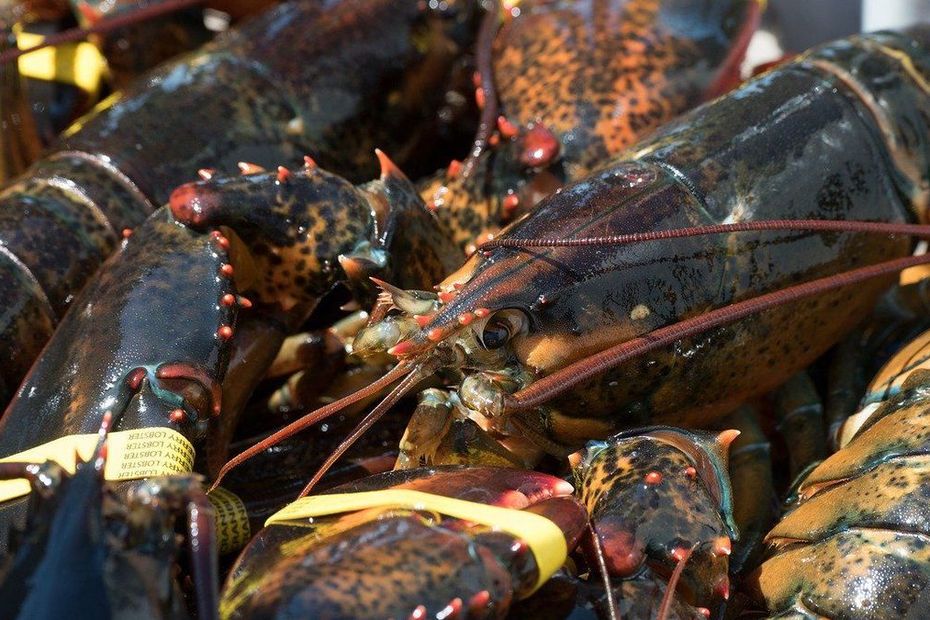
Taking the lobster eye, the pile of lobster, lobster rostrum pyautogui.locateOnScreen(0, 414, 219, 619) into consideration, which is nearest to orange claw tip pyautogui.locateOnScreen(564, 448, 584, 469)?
the pile of lobster

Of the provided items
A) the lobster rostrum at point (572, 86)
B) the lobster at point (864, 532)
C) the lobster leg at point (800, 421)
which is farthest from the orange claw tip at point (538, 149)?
the lobster at point (864, 532)

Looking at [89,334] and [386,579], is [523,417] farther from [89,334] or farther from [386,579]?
[89,334]

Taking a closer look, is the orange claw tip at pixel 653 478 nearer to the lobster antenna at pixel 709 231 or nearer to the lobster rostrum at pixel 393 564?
the lobster rostrum at pixel 393 564

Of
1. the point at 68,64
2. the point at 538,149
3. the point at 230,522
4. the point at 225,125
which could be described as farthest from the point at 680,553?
the point at 68,64

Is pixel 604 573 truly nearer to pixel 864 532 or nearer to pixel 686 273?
pixel 864 532

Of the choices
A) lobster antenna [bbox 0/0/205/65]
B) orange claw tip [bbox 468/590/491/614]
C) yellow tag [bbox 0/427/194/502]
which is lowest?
orange claw tip [bbox 468/590/491/614]

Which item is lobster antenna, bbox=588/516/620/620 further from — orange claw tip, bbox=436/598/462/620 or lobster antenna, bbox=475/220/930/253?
lobster antenna, bbox=475/220/930/253
